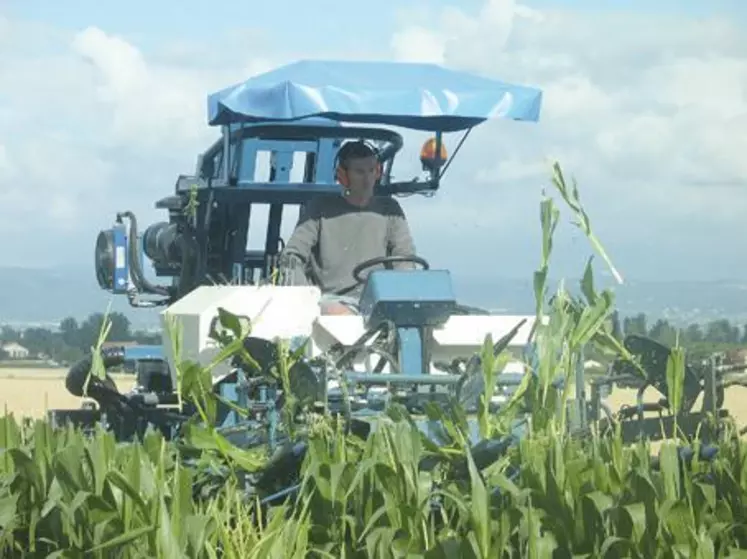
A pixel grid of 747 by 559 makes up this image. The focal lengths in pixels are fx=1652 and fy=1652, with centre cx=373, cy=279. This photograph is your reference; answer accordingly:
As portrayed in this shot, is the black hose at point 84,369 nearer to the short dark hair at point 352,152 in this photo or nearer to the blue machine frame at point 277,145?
the blue machine frame at point 277,145

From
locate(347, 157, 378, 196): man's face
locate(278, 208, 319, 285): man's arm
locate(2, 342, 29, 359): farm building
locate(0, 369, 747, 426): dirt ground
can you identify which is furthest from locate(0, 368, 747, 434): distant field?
locate(347, 157, 378, 196): man's face

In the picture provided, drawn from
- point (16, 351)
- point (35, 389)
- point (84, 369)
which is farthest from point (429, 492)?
point (16, 351)

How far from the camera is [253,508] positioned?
560cm

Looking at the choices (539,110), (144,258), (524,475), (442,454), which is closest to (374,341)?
(539,110)

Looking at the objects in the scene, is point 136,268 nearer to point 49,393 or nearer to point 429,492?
point 429,492

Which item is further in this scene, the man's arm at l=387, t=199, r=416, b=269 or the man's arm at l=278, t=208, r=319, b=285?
the man's arm at l=387, t=199, r=416, b=269

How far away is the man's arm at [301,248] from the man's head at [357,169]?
26 centimetres

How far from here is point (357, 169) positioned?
932cm

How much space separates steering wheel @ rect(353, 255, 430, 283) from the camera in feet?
28.5

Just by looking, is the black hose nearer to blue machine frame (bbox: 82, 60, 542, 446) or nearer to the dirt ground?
blue machine frame (bbox: 82, 60, 542, 446)

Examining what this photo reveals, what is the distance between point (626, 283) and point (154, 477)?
63.4 inches

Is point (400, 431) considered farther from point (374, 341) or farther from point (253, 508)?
point (374, 341)

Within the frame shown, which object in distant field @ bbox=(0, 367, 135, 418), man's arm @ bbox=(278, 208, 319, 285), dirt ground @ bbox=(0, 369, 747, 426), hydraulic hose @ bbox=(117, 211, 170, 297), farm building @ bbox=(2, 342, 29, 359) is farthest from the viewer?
farm building @ bbox=(2, 342, 29, 359)

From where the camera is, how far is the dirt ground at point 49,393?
1697 centimetres
